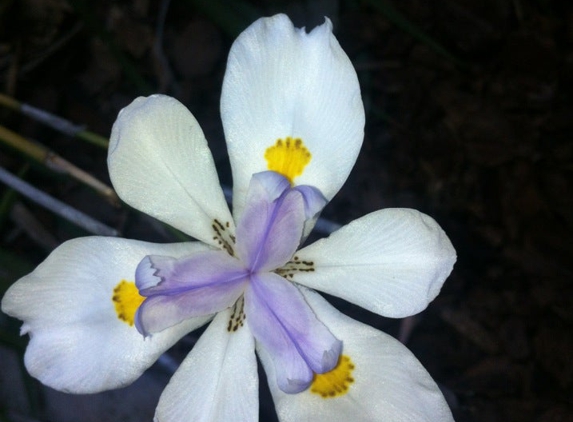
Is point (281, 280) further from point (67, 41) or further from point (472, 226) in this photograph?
point (67, 41)

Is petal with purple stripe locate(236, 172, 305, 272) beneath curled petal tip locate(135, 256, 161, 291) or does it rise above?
above

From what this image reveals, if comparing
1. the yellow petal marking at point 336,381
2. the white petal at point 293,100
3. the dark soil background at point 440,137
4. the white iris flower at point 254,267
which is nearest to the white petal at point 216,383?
the white iris flower at point 254,267

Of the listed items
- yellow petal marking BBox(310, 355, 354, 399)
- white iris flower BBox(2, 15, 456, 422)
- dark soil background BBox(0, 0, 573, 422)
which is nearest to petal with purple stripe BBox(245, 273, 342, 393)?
white iris flower BBox(2, 15, 456, 422)

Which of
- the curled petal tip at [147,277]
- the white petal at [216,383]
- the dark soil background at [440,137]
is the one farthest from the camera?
the dark soil background at [440,137]

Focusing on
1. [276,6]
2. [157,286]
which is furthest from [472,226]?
[157,286]

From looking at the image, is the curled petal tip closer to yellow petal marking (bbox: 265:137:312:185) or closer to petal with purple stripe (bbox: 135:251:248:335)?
petal with purple stripe (bbox: 135:251:248:335)

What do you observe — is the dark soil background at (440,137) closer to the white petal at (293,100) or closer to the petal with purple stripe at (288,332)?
the white petal at (293,100)
